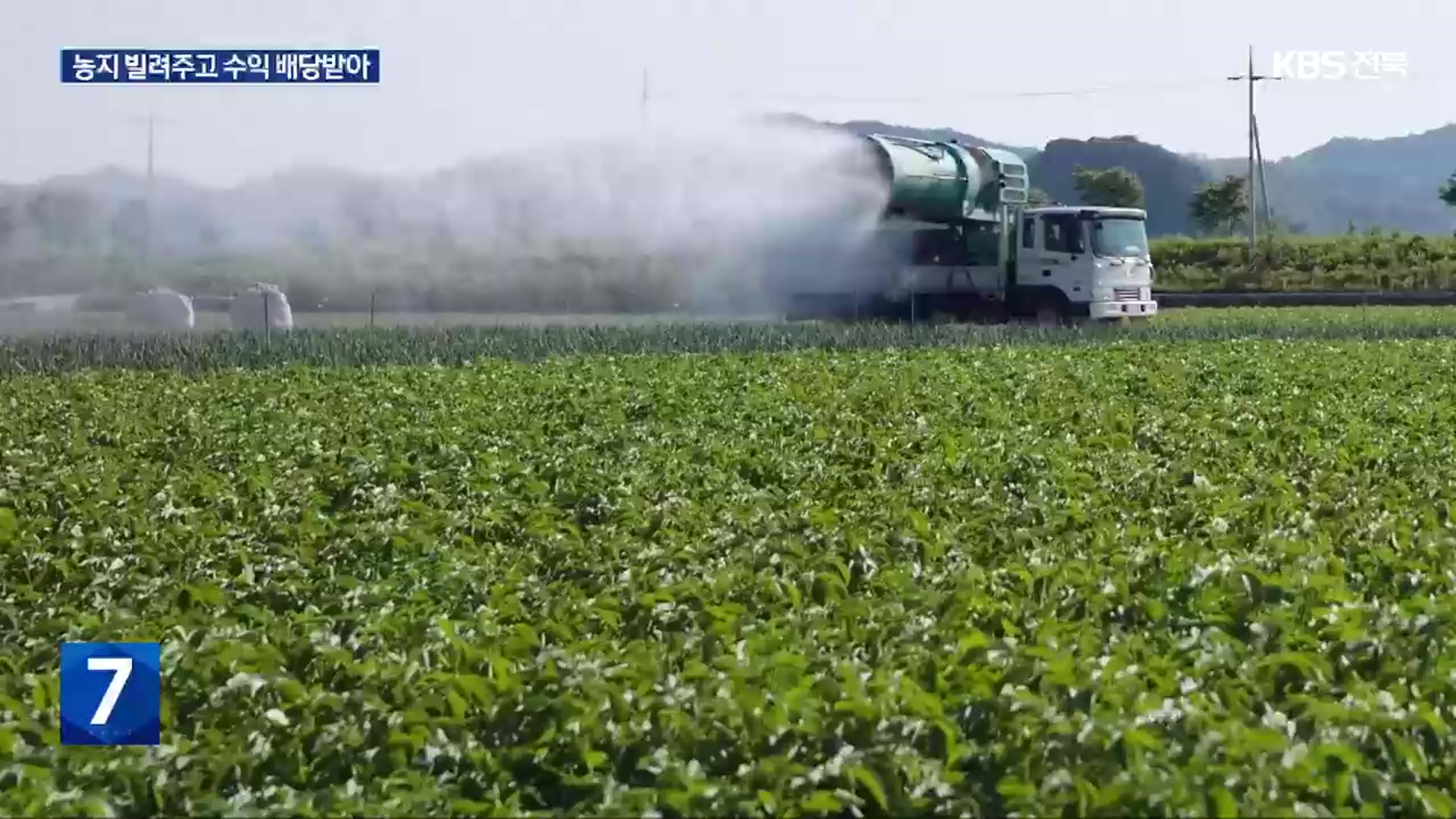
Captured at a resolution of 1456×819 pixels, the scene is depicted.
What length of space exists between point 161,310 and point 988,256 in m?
14.5

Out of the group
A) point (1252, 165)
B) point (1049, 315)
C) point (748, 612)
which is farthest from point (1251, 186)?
point (748, 612)

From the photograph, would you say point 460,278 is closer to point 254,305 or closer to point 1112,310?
point 254,305

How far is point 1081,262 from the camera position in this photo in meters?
32.8

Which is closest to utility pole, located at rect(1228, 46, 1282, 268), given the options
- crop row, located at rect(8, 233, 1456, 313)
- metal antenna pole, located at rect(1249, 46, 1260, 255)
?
metal antenna pole, located at rect(1249, 46, 1260, 255)

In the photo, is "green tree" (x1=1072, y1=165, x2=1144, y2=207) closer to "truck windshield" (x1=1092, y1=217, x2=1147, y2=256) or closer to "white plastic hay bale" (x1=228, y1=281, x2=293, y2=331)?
"truck windshield" (x1=1092, y1=217, x2=1147, y2=256)

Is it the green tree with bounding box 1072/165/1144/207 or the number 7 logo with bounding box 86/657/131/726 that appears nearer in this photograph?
the number 7 logo with bounding box 86/657/131/726

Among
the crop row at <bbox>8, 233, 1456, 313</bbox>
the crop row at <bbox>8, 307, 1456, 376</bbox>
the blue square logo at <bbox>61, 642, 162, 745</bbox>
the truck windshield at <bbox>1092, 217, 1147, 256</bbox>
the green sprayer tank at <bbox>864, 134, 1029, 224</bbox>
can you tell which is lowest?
the blue square logo at <bbox>61, 642, 162, 745</bbox>

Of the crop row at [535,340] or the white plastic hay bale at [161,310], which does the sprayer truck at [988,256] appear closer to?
the crop row at [535,340]

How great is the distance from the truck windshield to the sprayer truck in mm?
14

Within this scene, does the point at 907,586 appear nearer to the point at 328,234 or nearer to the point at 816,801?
the point at 816,801

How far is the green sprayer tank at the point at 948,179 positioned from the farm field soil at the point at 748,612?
55.8 ft

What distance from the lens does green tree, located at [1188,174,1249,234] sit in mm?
98938

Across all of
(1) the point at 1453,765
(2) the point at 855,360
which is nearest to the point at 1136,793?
(1) the point at 1453,765

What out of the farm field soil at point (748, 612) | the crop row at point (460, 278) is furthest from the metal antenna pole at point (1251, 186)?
the farm field soil at point (748, 612)
